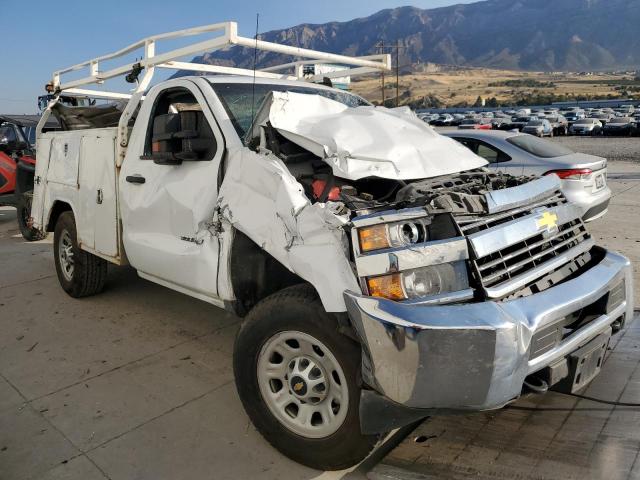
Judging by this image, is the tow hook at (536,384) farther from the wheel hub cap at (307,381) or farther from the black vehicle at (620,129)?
the black vehicle at (620,129)

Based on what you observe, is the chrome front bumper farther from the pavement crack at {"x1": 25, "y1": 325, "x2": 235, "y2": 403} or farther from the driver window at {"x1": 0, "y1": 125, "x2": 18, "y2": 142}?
the driver window at {"x1": 0, "y1": 125, "x2": 18, "y2": 142}

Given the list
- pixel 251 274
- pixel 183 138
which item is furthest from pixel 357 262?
pixel 183 138

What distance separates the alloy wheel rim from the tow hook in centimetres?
84

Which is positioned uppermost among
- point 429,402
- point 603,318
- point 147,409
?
point 603,318

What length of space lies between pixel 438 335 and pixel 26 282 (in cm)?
581

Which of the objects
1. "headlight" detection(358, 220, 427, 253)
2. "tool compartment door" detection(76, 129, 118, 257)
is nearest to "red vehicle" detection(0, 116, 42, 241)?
"tool compartment door" detection(76, 129, 118, 257)

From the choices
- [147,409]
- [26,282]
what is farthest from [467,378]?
[26,282]

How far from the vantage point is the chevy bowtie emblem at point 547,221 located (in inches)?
115

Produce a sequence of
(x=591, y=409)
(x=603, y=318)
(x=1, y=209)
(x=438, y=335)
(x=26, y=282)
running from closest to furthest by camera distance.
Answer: (x=438, y=335) < (x=603, y=318) < (x=591, y=409) < (x=26, y=282) < (x=1, y=209)

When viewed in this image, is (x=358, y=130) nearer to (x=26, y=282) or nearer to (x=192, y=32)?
(x=192, y=32)

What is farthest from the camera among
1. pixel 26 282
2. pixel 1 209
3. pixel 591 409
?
pixel 1 209

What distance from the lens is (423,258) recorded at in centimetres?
246

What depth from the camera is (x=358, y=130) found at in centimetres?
333

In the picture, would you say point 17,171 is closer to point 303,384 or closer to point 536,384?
point 303,384
